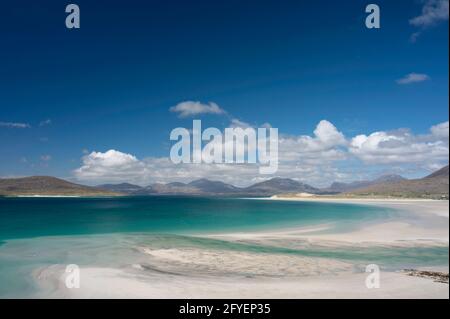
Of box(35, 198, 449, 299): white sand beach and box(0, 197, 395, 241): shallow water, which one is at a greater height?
box(35, 198, 449, 299): white sand beach

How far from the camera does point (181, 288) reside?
666 inches

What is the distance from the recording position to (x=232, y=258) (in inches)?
1012

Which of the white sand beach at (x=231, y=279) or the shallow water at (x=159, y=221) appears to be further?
the shallow water at (x=159, y=221)

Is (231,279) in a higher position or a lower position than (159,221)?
higher

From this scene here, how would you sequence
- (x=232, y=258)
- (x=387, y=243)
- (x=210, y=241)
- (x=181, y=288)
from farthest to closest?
(x=210, y=241), (x=387, y=243), (x=232, y=258), (x=181, y=288)

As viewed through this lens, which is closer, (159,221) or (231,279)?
(231,279)

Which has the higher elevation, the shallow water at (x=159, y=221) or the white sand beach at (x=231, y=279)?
the white sand beach at (x=231, y=279)

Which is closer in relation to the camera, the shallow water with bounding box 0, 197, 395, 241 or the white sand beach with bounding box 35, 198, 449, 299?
the white sand beach with bounding box 35, 198, 449, 299
